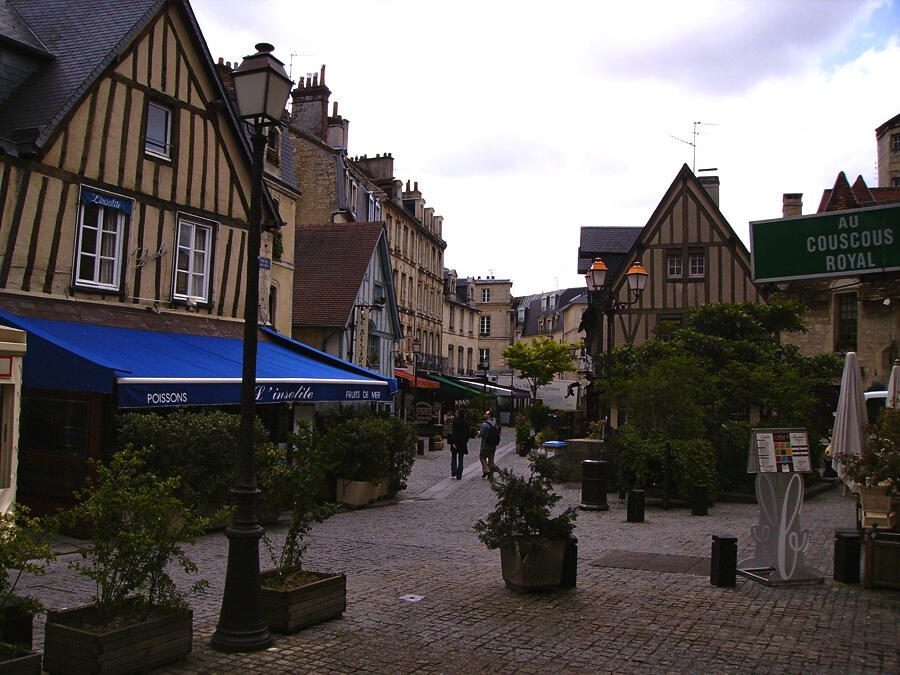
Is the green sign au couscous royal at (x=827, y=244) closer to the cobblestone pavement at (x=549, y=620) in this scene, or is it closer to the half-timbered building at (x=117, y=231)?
the cobblestone pavement at (x=549, y=620)

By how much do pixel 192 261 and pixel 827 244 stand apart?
11956mm

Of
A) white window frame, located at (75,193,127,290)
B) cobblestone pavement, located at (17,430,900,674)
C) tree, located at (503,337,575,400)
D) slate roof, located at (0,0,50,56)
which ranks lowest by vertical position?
cobblestone pavement, located at (17,430,900,674)

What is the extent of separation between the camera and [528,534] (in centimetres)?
729

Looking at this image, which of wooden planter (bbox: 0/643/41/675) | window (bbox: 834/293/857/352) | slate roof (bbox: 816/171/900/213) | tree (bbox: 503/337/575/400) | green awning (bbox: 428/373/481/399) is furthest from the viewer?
tree (bbox: 503/337/575/400)

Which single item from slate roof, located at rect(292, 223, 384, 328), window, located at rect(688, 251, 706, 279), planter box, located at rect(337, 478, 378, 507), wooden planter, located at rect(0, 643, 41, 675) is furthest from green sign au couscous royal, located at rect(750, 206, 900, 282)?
slate roof, located at rect(292, 223, 384, 328)

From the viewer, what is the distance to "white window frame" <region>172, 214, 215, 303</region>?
14211mm

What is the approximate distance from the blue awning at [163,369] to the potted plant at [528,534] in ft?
16.9

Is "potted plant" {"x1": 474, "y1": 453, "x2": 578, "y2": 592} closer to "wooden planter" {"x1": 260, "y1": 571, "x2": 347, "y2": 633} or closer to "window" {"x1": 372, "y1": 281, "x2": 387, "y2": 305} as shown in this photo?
"wooden planter" {"x1": 260, "y1": 571, "x2": 347, "y2": 633}

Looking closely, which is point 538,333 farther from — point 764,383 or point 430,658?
point 430,658

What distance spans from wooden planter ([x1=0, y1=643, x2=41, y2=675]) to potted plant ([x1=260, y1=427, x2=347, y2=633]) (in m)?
1.81

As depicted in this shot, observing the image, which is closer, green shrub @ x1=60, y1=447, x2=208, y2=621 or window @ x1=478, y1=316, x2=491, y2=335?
green shrub @ x1=60, y1=447, x2=208, y2=621

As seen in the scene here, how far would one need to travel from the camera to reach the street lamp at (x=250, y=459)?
550 cm

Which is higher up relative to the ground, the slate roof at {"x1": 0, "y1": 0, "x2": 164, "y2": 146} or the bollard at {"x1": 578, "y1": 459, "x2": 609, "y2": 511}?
the slate roof at {"x1": 0, "y1": 0, "x2": 164, "y2": 146}

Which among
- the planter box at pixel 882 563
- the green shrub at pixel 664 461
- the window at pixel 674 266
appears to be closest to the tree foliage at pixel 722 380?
the green shrub at pixel 664 461
